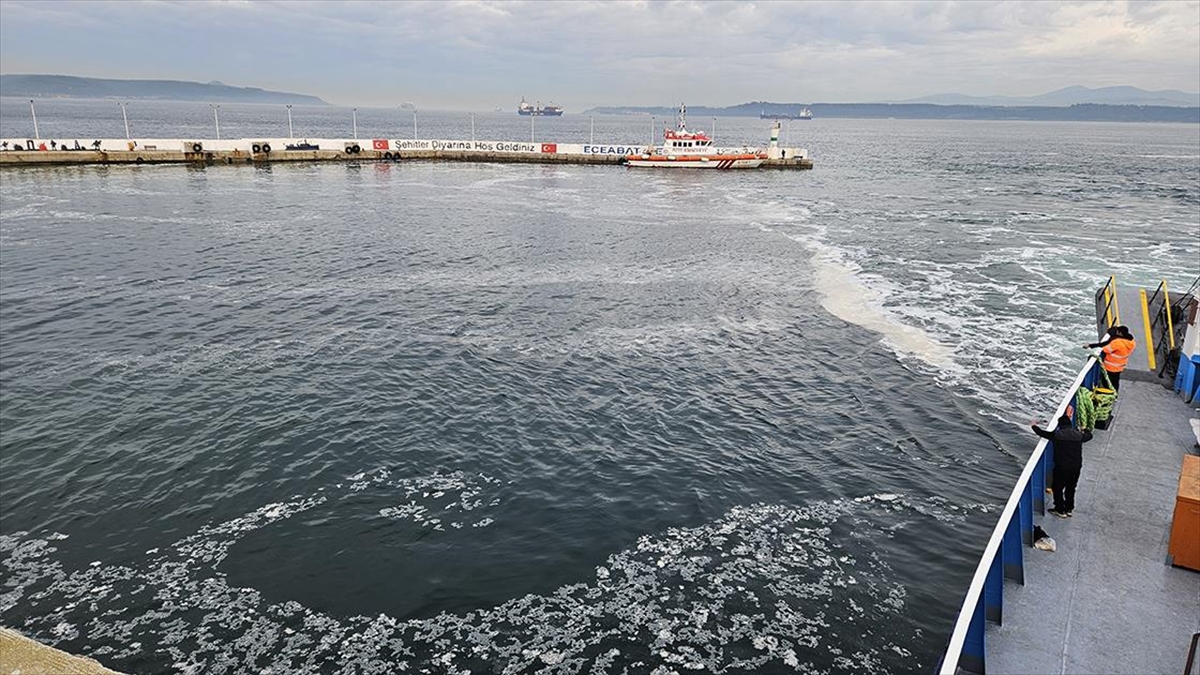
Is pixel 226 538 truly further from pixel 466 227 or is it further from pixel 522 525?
pixel 466 227

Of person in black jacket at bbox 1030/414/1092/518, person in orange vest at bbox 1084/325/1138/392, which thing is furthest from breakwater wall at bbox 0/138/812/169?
person in black jacket at bbox 1030/414/1092/518

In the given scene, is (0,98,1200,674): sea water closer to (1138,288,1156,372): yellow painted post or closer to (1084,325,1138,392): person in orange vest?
(1138,288,1156,372): yellow painted post

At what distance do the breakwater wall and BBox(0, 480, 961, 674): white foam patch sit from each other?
88.1m

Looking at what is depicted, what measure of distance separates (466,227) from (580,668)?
45593mm

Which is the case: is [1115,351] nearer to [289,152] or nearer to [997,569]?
[997,569]

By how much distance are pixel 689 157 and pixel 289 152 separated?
56150mm

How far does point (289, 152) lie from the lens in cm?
9769

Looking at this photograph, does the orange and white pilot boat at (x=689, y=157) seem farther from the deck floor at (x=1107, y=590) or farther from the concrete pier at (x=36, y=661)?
the concrete pier at (x=36, y=661)

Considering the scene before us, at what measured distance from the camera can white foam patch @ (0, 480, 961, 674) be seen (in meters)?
12.2

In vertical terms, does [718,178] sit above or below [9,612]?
above

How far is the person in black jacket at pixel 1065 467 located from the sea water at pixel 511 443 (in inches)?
132

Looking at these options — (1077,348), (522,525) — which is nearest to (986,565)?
(522,525)

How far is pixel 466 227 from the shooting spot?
54250mm

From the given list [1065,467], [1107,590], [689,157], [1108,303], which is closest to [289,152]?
[689,157]
